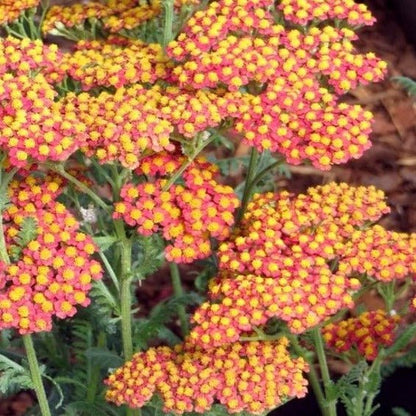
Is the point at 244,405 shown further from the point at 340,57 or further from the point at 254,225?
the point at 340,57

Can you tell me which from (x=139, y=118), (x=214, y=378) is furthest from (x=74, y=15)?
(x=214, y=378)

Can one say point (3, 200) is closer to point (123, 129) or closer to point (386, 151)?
point (123, 129)

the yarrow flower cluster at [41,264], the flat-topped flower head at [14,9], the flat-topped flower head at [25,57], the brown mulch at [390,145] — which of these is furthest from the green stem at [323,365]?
the brown mulch at [390,145]

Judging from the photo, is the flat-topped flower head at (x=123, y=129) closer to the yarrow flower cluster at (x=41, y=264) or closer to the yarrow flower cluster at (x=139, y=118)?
the yarrow flower cluster at (x=139, y=118)

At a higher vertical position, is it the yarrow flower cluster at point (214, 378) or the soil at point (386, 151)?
the yarrow flower cluster at point (214, 378)

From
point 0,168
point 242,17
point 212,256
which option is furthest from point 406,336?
point 0,168
